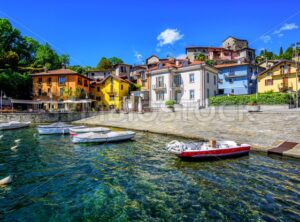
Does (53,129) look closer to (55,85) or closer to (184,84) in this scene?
(184,84)

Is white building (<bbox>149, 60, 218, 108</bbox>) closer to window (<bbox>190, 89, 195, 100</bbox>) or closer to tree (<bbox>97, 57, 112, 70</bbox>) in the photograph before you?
window (<bbox>190, 89, 195, 100</bbox>)

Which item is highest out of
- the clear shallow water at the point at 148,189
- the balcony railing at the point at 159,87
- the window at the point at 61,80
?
the window at the point at 61,80

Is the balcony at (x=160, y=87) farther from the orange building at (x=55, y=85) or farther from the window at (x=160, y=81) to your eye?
the orange building at (x=55, y=85)

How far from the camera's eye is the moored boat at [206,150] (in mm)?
13766

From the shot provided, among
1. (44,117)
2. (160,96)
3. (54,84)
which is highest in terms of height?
(54,84)

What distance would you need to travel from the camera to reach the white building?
43031mm

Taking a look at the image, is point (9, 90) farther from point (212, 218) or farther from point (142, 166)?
point (212, 218)

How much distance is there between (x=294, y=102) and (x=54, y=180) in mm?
38560

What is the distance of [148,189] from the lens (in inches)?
366

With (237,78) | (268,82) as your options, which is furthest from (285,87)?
Result: (237,78)

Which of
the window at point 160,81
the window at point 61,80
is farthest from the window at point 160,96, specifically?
the window at point 61,80

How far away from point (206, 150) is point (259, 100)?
2579 centimetres

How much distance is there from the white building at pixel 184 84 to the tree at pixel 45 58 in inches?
1757

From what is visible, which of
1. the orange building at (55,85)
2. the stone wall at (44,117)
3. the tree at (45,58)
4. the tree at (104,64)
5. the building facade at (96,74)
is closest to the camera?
the stone wall at (44,117)
